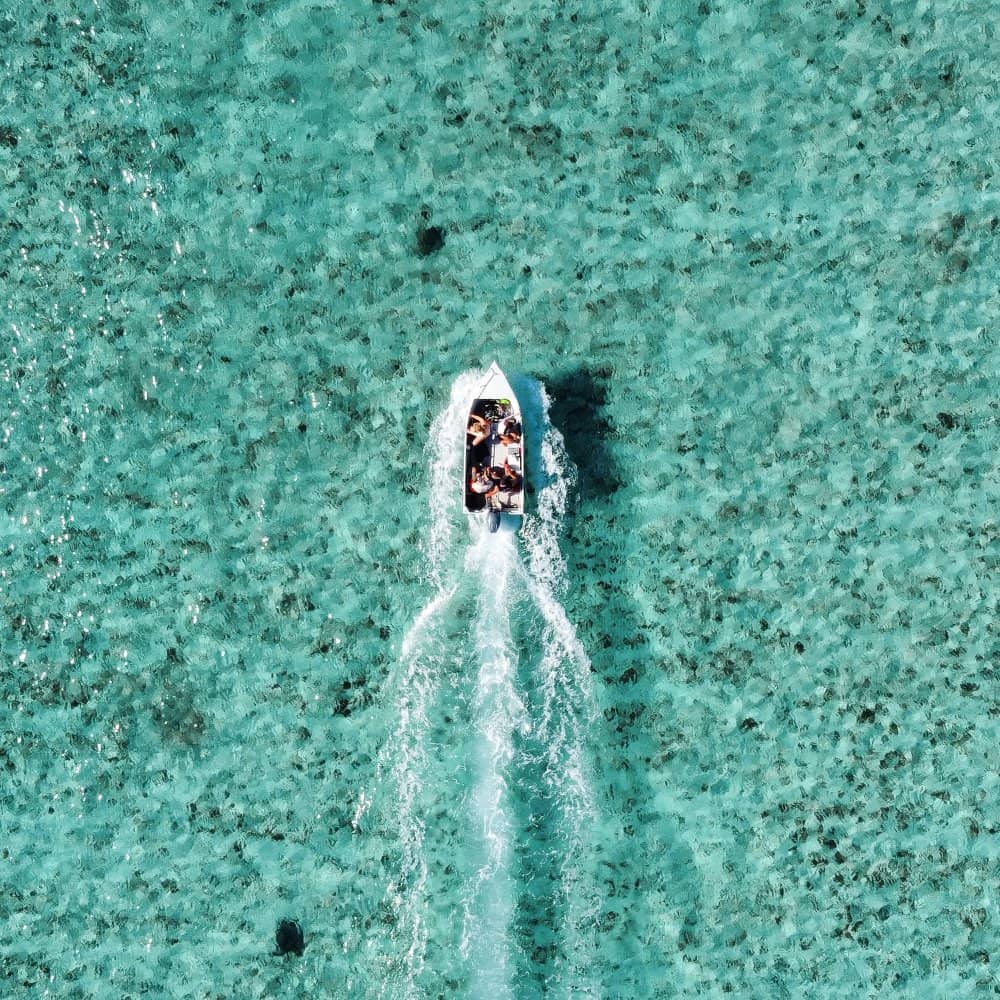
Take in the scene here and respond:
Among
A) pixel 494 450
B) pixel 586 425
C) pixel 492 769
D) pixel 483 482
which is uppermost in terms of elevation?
pixel 586 425

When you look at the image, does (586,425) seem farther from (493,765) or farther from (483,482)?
(493,765)

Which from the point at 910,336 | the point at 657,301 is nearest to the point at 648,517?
the point at 657,301

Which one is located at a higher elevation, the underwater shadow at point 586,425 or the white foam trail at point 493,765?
the underwater shadow at point 586,425

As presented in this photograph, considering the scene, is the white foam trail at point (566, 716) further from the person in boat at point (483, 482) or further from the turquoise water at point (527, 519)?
the person in boat at point (483, 482)

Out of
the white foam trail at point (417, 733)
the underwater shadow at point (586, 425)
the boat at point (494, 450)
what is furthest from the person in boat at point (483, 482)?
the underwater shadow at point (586, 425)

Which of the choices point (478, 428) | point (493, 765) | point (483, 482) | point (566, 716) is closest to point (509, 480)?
point (483, 482)

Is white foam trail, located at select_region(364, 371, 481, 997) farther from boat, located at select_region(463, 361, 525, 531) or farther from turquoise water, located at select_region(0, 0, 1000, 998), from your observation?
boat, located at select_region(463, 361, 525, 531)
